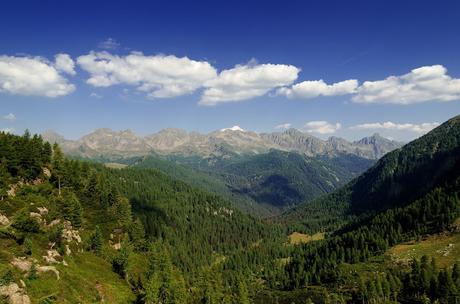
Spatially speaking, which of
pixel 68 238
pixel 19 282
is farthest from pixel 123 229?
pixel 19 282

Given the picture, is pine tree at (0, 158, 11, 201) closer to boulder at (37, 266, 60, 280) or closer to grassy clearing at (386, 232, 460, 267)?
boulder at (37, 266, 60, 280)

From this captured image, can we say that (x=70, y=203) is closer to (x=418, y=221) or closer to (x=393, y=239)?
(x=393, y=239)

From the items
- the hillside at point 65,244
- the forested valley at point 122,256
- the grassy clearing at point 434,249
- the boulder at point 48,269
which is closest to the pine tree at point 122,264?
the hillside at point 65,244

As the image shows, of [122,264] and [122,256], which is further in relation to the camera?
[122,264]

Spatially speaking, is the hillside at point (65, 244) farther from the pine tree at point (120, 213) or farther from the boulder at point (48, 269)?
the pine tree at point (120, 213)

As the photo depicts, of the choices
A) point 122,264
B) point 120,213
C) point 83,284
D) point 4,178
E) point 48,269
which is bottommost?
point 122,264

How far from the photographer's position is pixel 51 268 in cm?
7150

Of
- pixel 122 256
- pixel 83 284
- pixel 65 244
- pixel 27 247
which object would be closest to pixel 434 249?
pixel 122 256

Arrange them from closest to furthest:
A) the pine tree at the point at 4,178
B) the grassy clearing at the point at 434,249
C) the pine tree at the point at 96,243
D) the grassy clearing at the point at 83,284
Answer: the grassy clearing at the point at 83,284 < the pine tree at the point at 4,178 < the pine tree at the point at 96,243 < the grassy clearing at the point at 434,249

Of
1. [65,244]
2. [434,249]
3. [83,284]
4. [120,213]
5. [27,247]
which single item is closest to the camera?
[27,247]

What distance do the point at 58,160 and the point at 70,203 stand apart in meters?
29.3

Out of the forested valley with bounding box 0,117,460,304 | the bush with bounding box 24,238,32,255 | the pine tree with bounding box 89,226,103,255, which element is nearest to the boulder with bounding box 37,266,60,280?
the forested valley with bounding box 0,117,460,304

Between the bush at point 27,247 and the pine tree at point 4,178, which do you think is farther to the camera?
the pine tree at point 4,178

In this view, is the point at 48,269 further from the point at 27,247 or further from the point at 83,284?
the point at 83,284
